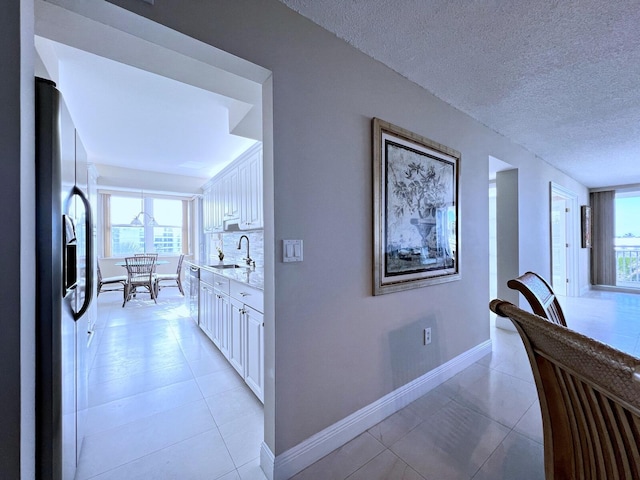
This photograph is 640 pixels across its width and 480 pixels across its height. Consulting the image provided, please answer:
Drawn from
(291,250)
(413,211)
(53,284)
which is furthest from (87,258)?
(413,211)

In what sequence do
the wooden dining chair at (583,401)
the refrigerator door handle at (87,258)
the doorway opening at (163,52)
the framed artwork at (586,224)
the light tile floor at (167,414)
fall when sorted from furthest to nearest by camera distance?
the framed artwork at (586,224) < the light tile floor at (167,414) < the refrigerator door handle at (87,258) < the doorway opening at (163,52) < the wooden dining chair at (583,401)

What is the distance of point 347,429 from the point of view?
5.06 feet

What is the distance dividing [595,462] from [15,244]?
1594 millimetres

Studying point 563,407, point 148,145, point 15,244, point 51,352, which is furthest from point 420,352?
point 148,145

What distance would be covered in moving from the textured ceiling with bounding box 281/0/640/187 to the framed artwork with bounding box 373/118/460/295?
44cm

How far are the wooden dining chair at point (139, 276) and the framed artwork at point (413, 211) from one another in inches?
192

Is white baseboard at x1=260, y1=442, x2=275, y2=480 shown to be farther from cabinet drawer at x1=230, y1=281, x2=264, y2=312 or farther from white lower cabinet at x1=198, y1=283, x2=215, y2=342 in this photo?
white lower cabinet at x1=198, y1=283, x2=215, y2=342

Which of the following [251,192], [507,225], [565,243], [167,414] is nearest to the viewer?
[167,414]

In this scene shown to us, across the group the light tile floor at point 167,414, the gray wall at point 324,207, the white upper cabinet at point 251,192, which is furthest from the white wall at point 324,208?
the white upper cabinet at point 251,192

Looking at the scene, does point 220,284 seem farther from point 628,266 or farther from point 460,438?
point 628,266

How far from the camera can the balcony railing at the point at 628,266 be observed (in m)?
5.71

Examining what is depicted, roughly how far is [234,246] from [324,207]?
3.18m

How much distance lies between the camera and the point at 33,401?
85cm

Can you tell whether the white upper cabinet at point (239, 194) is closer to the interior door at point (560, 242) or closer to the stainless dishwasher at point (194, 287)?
the stainless dishwasher at point (194, 287)
